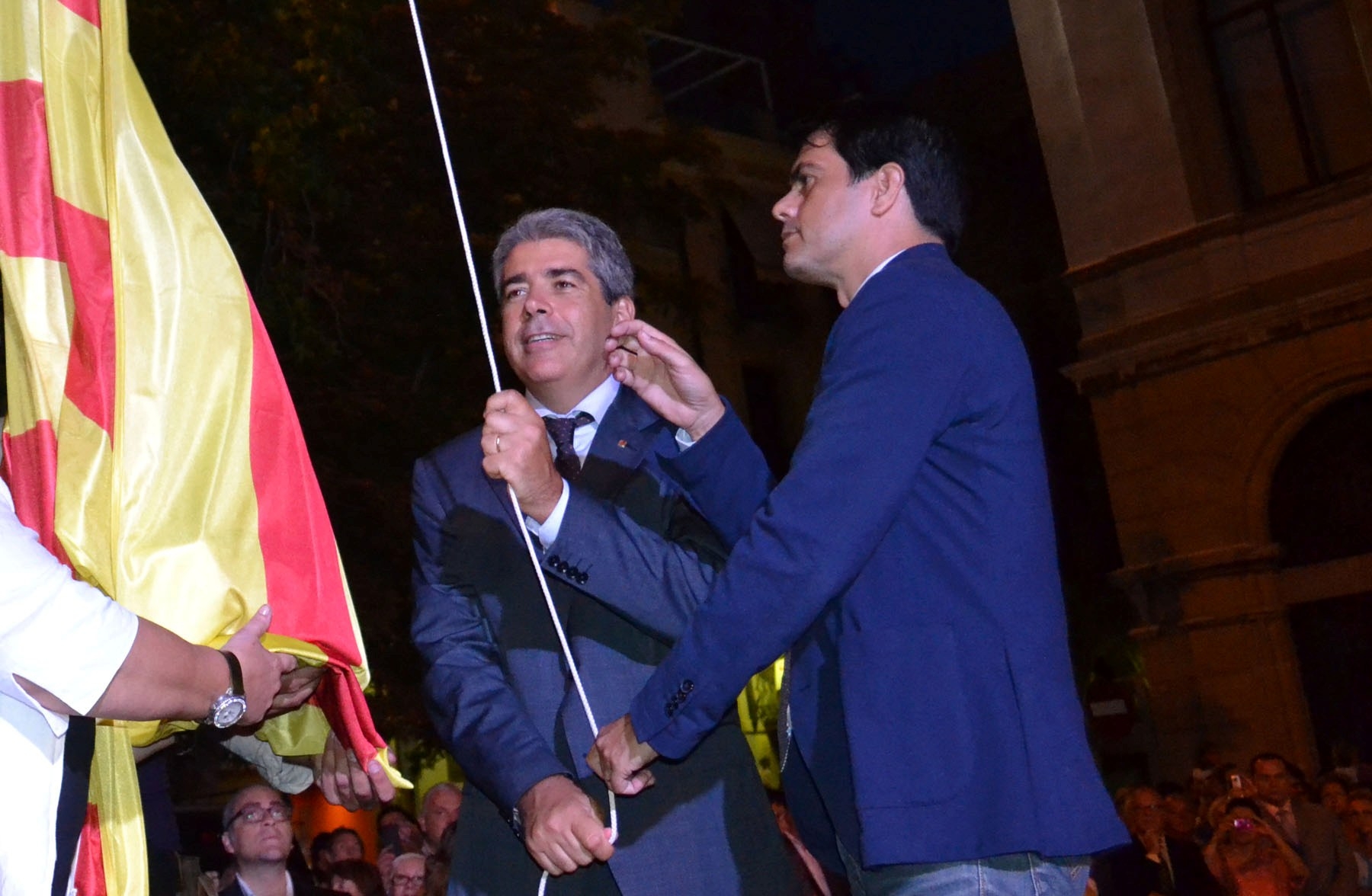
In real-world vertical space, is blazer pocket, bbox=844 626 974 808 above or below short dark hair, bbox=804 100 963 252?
below

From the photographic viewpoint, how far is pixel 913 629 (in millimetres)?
2705

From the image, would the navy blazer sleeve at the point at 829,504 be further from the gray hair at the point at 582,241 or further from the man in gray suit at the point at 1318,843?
the man in gray suit at the point at 1318,843

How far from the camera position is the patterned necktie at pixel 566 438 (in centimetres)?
373

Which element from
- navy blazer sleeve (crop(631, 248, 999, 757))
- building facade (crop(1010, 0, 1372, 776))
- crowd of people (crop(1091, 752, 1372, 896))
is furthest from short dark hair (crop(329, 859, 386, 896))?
building facade (crop(1010, 0, 1372, 776))

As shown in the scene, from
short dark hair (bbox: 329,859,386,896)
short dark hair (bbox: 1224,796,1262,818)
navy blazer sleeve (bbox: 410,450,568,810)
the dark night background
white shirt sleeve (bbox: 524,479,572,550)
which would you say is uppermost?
the dark night background

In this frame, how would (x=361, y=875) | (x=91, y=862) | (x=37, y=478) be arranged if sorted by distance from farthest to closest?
(x=361, y=875)
(x=37, y=478)
(x=91, y=862)

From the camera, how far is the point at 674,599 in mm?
3357

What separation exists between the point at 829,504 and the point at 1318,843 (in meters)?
7.12

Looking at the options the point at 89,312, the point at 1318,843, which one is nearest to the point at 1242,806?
the point at 1318,843

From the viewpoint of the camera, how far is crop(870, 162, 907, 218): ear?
3.18 m

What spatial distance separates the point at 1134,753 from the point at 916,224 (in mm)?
17804

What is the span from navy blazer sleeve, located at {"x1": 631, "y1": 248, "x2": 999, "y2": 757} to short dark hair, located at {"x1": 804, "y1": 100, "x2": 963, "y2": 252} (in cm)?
38

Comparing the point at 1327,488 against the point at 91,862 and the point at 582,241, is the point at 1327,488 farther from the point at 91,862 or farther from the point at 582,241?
the point at 91,862

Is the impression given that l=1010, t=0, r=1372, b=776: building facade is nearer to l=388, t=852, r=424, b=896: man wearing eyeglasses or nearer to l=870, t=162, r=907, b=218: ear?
l=388, t=852, r=424, b=896: man wearing eyeglasses
